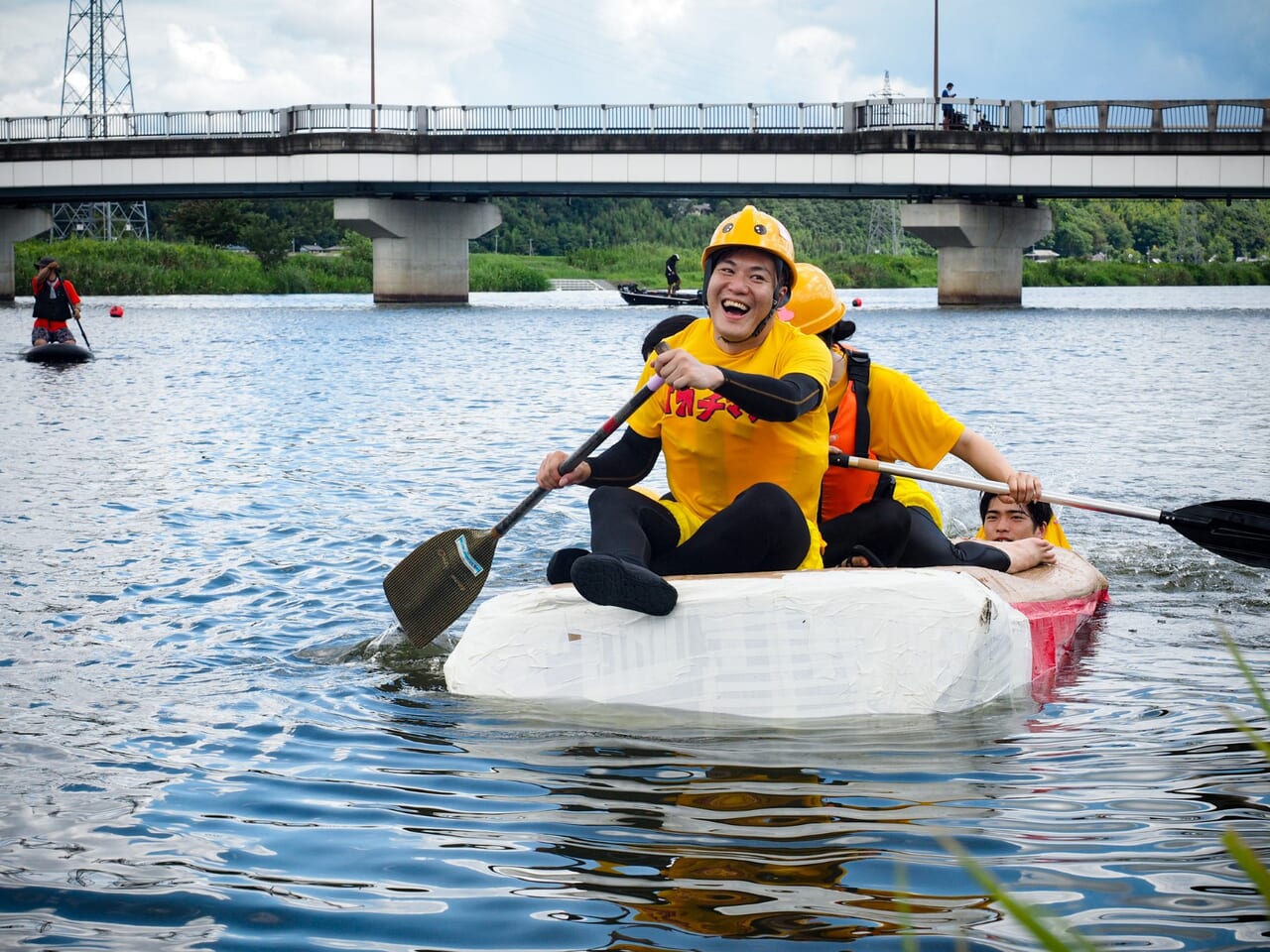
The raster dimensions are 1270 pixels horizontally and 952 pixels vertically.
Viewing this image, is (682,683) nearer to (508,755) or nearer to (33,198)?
(508,755)

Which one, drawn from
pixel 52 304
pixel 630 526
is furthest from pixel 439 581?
pixel 52 304

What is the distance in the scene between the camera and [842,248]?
361 ft

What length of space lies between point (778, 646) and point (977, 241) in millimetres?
49043

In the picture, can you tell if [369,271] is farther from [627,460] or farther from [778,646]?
[778,646]

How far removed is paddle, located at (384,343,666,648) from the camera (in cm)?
684

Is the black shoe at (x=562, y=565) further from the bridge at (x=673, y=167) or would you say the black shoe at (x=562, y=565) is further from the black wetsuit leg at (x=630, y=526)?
the bridge at (x=673, y=167)

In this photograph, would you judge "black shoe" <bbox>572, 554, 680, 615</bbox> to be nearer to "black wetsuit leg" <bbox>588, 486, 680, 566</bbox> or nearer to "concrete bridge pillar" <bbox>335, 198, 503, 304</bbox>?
"black wetsuit leg" <bbox>588, 486, 680, 566</bbox>

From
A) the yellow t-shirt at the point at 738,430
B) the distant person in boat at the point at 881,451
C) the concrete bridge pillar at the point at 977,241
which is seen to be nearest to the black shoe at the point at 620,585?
the yellow t-shirt at the point at 738,430

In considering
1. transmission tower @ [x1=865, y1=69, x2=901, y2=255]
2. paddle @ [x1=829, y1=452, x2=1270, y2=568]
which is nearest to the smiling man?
paddle @ [x1=829, y1=452, x2=1270, y2=568]

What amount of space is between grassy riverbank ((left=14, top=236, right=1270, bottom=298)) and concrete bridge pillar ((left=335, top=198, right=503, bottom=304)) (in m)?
15.1

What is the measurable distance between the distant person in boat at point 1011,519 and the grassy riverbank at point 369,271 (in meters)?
60.0

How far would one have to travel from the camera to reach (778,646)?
5.55 m

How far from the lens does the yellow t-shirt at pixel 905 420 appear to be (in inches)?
274

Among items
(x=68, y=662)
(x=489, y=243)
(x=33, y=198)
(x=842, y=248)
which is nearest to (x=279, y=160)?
(x=33, y=198)
